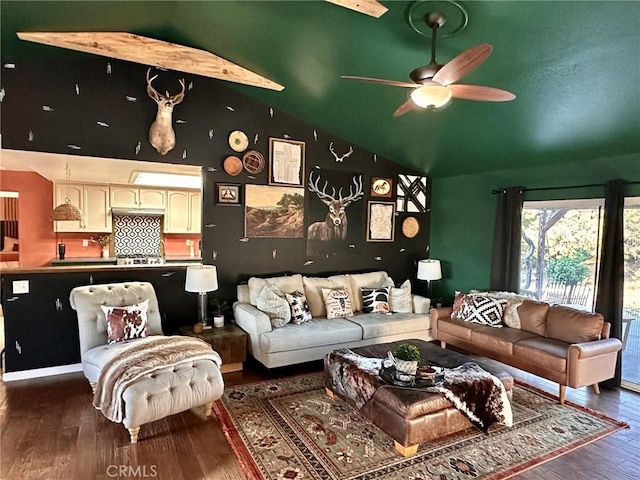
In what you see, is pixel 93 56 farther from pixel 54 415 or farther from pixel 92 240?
pixel 54 415

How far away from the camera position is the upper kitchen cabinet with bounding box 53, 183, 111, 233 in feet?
15.5

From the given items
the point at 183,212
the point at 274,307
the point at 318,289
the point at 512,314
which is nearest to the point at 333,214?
the point at 318,289

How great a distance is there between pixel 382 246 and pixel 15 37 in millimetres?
4639

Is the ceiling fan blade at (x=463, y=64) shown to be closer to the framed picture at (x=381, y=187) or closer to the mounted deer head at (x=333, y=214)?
the mounted deer head at (x=333, y=214)

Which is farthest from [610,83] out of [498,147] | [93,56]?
[93,56]

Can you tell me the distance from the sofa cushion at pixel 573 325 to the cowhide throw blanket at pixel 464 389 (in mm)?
1297

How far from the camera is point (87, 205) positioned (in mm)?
5113

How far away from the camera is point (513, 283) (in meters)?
4.72

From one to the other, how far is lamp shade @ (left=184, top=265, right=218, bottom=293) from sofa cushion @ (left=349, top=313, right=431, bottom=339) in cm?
166

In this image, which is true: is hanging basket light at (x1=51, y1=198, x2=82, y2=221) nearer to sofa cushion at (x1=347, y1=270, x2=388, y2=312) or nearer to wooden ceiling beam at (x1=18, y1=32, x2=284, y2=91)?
Result: wooden ceiling beam at (x1=18, y1=32, x2=284, y2=91)

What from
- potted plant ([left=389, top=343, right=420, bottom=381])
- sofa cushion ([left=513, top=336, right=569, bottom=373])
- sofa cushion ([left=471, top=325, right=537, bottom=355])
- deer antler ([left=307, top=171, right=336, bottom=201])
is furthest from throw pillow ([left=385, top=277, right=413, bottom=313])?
potted plant ([left=389, top=343, right=420, bottom=381])

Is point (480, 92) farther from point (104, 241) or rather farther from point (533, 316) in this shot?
point (104, 241)

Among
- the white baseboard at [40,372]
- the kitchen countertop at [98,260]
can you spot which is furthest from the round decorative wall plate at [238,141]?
the white baseboard at [40,372]

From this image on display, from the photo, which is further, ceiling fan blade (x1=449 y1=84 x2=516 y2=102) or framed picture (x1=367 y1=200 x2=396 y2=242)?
framed picture (x1=367 y1=200 x2=396 y2=242)
